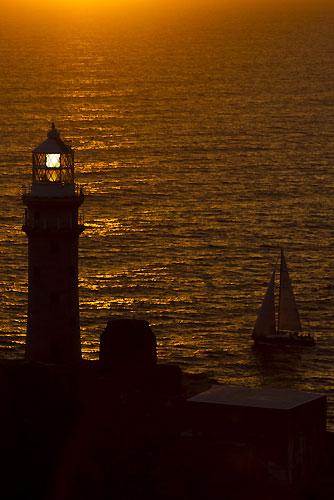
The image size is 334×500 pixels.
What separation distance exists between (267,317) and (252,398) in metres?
39.9

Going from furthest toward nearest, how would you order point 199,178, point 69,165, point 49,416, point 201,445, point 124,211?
point 199,178 → point 124,211 → point 69,165 → point 201,445 → point 49,416

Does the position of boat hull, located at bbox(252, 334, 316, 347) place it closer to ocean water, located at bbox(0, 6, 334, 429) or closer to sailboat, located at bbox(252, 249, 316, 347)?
sailboat, located at bbox(252, 249, 316, 347)

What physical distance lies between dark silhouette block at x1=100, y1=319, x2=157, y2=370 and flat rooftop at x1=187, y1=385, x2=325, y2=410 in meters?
3.00

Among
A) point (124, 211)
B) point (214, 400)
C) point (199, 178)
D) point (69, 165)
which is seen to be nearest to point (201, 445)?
point (214, 400)

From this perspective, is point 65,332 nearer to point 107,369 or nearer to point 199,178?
point 107,369

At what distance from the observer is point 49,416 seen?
6569cm

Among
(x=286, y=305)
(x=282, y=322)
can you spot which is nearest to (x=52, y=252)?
(x=282, y=322)

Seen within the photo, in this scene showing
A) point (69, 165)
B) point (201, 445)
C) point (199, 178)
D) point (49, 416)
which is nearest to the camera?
point (49, 416)

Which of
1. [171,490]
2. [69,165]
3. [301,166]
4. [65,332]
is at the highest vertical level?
[301,166]

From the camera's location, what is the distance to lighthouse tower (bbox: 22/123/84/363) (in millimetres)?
75062

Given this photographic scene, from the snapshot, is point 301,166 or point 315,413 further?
point 301,166

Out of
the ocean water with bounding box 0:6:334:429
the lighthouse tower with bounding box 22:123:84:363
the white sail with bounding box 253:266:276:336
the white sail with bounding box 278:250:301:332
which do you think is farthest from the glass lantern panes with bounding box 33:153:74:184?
the white sail with bounding box 278:250:301:332

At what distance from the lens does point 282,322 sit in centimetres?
11862

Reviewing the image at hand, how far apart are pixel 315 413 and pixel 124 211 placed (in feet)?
265
